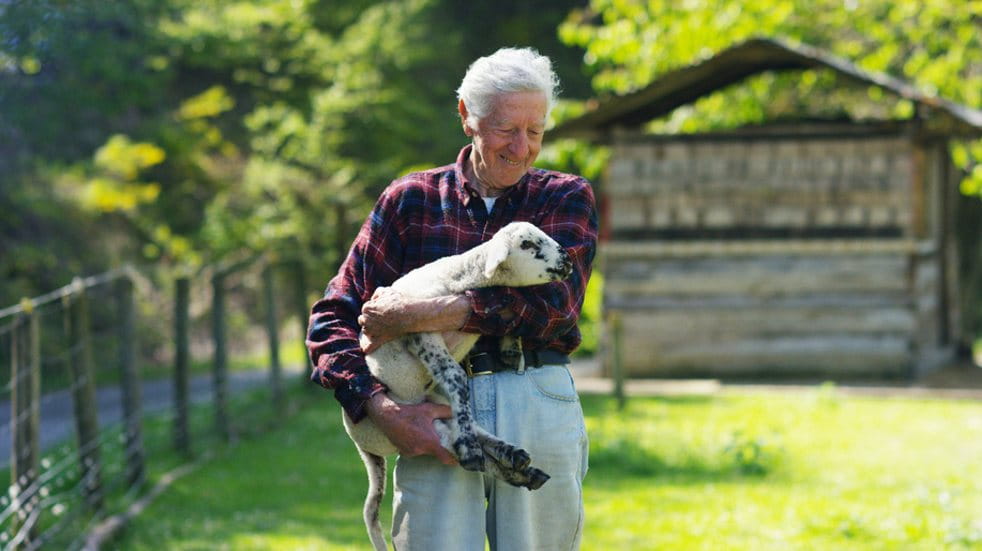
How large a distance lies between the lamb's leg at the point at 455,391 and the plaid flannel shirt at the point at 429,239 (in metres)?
0.21

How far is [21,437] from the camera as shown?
673cm

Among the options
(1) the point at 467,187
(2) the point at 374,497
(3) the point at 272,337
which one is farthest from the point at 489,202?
(3) the point at 272,337

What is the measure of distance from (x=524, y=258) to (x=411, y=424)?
61cm

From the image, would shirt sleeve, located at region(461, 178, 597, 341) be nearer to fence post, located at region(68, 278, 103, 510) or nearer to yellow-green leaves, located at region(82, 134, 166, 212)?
fence post, located at region(68, 278, 103, 510)

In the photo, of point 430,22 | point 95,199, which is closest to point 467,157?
point 95,199

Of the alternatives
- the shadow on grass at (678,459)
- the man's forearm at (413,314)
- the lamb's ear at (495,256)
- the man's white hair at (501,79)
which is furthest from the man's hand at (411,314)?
the shadow on grass at (678,459)

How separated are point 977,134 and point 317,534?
10.1m

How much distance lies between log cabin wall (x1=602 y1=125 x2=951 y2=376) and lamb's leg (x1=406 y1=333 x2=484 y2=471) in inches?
458

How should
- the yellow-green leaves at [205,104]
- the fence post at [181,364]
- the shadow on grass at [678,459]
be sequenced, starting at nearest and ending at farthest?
the shadow on grass at [678,459] < the fence post at [181,364] < the yellow-green leaves at [205,104]

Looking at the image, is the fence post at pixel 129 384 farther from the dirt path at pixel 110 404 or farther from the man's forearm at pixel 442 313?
the man's forearm at pixel 442 313

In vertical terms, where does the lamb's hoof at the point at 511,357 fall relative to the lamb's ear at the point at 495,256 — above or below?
below

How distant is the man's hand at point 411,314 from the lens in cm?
372

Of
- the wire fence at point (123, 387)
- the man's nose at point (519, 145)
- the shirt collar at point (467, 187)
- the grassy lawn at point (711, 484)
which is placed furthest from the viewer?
the grassy lawn at point (711, 484)

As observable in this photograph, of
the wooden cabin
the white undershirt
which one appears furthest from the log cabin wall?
the white undershirt
